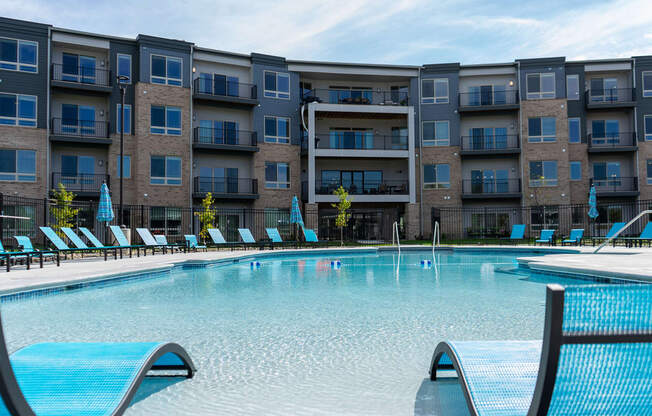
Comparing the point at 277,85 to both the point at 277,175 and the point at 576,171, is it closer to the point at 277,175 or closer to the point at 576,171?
the point at 277,175

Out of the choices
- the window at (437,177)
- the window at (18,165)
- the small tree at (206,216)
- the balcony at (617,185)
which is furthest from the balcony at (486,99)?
the window at (18,165)

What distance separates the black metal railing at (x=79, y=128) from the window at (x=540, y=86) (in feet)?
80.7

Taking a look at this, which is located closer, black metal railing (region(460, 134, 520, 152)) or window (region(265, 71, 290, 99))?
window (region(265, 71, 290, 99))

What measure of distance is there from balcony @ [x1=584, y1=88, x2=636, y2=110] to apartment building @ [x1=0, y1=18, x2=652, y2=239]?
0.29 feet

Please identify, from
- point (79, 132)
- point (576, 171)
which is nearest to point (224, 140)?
point (79, 132)

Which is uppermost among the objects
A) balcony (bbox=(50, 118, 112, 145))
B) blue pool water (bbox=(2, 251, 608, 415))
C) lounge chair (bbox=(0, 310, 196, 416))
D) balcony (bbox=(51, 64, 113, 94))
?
balcony (bbox=(51, 64, 113, 94))

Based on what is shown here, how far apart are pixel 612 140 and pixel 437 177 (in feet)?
38.0

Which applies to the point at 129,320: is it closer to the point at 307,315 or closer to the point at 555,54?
the point at 307,315

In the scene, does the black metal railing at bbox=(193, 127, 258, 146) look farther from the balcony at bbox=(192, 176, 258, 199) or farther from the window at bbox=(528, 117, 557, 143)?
the window at bbox=(528, 117, 557, 143)

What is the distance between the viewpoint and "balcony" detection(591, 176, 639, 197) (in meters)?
27.9

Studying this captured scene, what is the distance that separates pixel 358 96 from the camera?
28141 mm

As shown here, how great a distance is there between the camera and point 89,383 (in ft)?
7.41

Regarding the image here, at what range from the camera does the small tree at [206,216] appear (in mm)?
22752

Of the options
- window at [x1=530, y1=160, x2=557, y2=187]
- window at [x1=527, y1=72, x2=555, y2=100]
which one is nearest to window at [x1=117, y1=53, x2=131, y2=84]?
window at [x1=527, y1=72, x2=555, y2=100]
